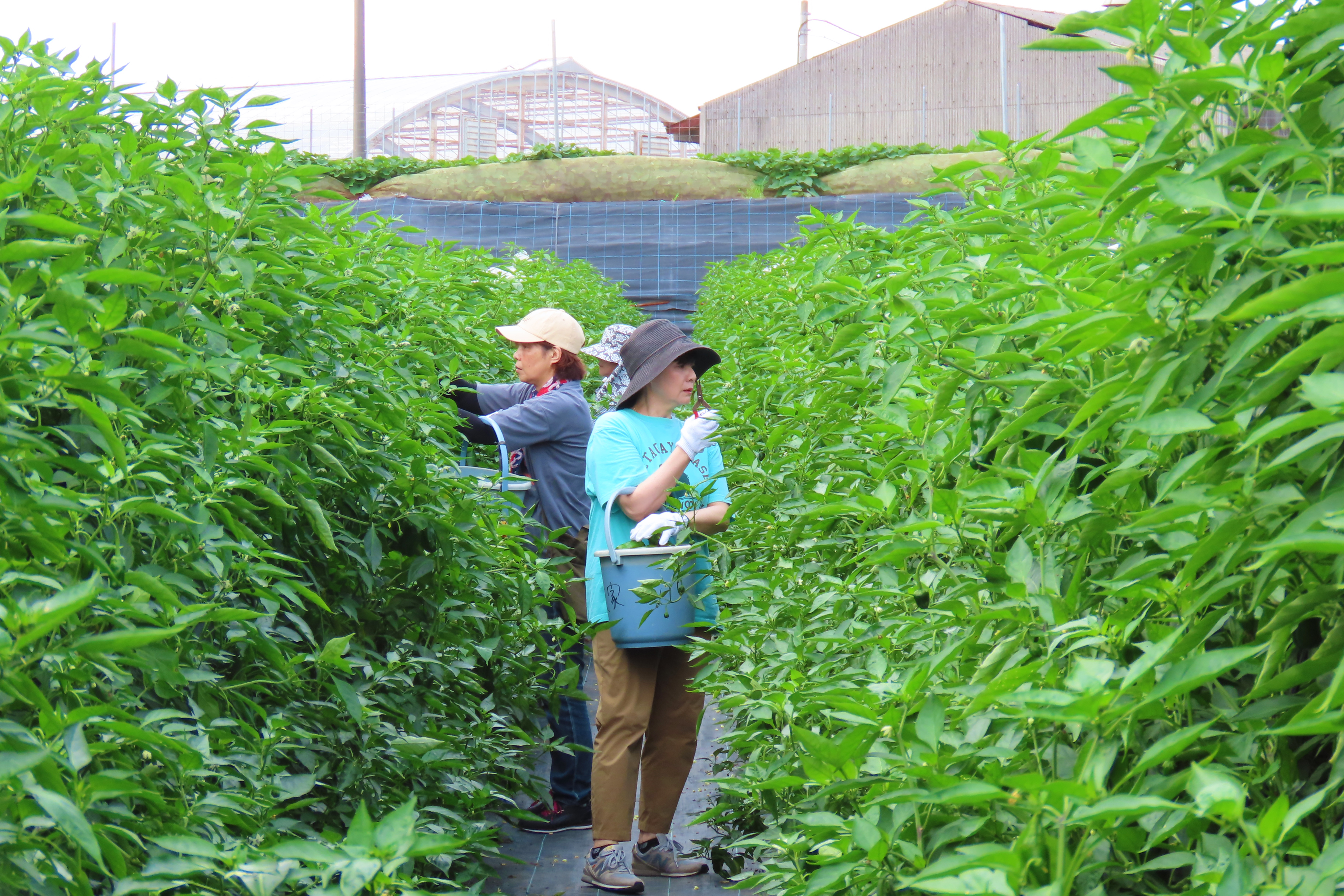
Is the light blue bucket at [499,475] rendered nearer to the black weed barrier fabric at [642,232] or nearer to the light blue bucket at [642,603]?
the light blue bucket at [642,603]

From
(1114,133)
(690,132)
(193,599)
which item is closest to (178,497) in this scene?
(193,599)

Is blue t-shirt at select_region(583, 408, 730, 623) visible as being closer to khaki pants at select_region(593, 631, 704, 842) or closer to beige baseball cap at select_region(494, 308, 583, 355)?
khaki pants at select_region(593, 631, 704, 842)

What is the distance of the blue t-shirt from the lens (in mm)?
3887

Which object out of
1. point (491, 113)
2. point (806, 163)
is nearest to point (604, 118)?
point (491, 113)

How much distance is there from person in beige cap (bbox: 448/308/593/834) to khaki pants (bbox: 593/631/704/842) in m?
0.37

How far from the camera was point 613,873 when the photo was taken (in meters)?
3.82

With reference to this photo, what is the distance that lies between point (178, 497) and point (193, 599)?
0.67ft

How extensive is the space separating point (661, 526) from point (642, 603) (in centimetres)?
27

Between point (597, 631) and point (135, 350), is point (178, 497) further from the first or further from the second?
point (597, 631)

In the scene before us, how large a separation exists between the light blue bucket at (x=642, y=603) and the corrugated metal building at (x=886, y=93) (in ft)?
77.6

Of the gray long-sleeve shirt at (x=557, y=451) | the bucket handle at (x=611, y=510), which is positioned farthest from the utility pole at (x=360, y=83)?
the bucket handle at (x=611, y=510)

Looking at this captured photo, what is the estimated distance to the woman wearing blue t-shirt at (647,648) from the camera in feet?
12.5

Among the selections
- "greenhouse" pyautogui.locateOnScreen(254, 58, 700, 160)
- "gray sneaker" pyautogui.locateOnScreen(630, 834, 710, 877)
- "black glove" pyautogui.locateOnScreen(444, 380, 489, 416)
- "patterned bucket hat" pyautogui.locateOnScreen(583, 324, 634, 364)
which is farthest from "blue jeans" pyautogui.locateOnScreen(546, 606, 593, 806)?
"greenhouse" pyautogui.locateOnScreen(254, 58, 700, 160)

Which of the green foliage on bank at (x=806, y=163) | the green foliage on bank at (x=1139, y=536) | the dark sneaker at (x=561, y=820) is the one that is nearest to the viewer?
the green foliage on bank at (x=1139, y=536)
